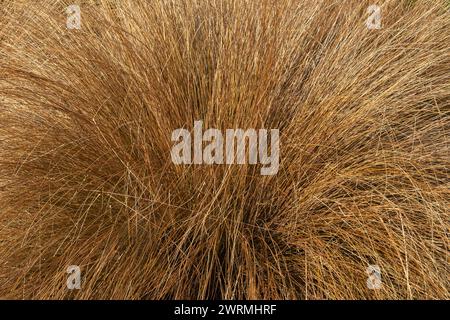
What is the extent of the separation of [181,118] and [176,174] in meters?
0.22

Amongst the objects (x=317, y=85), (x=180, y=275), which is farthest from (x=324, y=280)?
(x=317, y=85)

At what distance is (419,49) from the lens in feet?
9.20

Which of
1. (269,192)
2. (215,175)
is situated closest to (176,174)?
(215,175)

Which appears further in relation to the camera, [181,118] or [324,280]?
[181,118]

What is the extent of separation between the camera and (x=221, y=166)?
2332 millimetres

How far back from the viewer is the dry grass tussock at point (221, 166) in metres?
2.24

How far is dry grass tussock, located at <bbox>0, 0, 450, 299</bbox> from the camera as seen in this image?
2238mm

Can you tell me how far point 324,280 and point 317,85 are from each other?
29.1 inches

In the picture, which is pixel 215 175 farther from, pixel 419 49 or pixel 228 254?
pixel 419 49

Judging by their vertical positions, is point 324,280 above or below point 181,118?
below

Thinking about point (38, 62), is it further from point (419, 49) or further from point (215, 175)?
point (419, 49)
